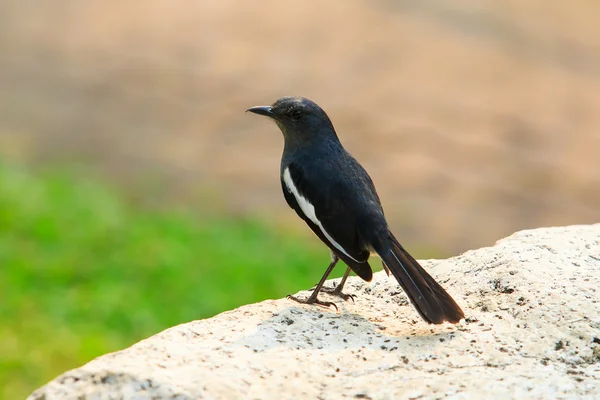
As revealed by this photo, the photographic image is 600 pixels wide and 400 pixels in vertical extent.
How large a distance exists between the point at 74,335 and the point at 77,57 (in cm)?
758

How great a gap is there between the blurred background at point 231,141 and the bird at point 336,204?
117 inches

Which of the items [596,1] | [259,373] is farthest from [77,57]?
[259,373]

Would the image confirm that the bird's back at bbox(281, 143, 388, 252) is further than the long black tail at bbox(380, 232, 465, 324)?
Yes

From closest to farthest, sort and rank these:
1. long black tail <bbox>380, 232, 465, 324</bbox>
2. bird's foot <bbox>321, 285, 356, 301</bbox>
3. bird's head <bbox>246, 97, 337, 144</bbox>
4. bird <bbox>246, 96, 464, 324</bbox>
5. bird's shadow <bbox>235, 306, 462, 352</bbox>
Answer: bird's shadow <bbox>235, 306, 462, 352</bbox> → long black tail <bbox>380, 232, 465, 324</bbox> → bird <bbox>246, 96, 464, 324</bbox> → bird's foot <bbox>321, 285, 356, 301</bbox> → bird's head <bbox>246, 97, 337, 144</bbox>

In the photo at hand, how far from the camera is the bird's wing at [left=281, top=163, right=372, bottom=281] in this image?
14.4 feet

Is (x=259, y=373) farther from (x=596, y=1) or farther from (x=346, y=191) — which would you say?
(x=596, y=1)

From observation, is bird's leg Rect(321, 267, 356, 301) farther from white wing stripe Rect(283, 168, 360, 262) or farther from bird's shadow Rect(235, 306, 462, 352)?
bird's shadow Rect(235, 306, 462, 352)

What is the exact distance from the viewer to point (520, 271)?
4219 millimetres

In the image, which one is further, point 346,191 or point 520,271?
point 346,191

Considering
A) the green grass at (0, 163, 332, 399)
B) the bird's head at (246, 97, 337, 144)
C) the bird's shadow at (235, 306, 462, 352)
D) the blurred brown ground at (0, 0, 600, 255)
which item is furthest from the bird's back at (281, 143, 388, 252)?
the blurred brown ground at (0, 0, 600, 255)

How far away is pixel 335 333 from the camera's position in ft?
12.7

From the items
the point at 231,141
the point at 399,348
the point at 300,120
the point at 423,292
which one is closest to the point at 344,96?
the point at 231,141

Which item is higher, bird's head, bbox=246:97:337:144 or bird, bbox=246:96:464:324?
bird's head, bbox=246:97:337:144

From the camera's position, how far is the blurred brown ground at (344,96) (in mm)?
11188
